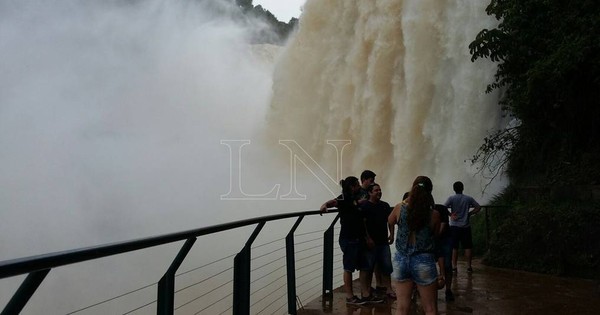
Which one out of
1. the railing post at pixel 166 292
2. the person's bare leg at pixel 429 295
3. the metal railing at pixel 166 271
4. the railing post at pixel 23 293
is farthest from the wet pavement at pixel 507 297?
the railing post at pixel 23 293

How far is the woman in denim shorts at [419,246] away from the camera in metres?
3.62

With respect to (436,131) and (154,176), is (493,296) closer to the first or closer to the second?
(436,131)

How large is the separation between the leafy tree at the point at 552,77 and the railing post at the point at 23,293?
7.73 meters

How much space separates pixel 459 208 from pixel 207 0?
189ft

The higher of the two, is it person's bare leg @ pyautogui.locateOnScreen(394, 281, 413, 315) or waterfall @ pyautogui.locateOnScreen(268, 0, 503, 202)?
waterfall @ pyautogui.locateOnScreen(268, 0, 503, 202)

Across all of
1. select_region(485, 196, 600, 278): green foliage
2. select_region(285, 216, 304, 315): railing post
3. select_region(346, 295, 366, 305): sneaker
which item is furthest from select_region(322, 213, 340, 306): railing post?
select_region(485, 196, 600, 278): green foliage

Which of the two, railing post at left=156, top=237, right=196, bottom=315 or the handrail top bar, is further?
railing post at left=156, top=237, right=196, bottom=315

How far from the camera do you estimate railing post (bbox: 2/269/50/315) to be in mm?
1534

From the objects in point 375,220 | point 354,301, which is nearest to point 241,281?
point 375,220

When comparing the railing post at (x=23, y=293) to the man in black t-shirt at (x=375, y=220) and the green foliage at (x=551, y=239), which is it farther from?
the green foliage at (x=551, y=239)

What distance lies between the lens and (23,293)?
159cm

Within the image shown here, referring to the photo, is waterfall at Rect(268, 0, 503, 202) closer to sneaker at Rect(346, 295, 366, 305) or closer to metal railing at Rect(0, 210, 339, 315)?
sneaker at Rect(346, 295, 366, 305)

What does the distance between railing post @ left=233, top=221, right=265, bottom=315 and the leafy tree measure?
604cm

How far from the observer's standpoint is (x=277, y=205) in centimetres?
2384
